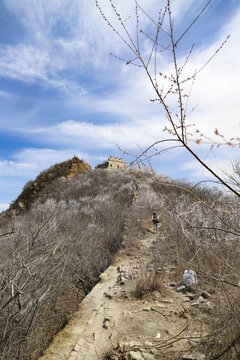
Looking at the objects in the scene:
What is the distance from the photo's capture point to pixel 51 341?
391 centimetres

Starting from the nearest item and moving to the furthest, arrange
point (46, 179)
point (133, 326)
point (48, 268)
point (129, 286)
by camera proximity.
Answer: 1. point (133, 326)
2. point (48, 268)
3. point (129, 286)
4. point (46, 179)

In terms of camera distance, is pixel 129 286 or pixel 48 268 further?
pixel 129 286

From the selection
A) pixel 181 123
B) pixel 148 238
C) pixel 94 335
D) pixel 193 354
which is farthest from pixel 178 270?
pixel 181 123

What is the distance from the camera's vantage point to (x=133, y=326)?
3920 mm

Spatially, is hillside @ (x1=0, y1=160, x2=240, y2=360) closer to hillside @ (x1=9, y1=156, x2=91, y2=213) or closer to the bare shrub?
the bare shrub

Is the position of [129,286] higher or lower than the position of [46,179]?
lower

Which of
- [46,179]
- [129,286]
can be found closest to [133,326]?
[129,286]

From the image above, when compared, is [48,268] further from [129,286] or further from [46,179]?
[46,179]

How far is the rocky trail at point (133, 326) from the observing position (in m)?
3.07

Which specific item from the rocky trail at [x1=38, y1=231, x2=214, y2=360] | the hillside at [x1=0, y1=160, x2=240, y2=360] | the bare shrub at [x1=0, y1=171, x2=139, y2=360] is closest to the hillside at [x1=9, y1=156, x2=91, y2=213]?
the bare shrub at [x1=0, y1=171, x2=139, y2=360]

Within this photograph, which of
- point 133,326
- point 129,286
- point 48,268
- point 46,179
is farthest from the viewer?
point 46,179

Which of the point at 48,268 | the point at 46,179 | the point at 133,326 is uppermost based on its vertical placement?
the point at 46,179

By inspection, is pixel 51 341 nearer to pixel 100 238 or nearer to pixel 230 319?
pixel 230 319

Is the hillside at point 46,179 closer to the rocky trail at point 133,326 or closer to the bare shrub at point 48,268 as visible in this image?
the bare shrub at point 48,268
